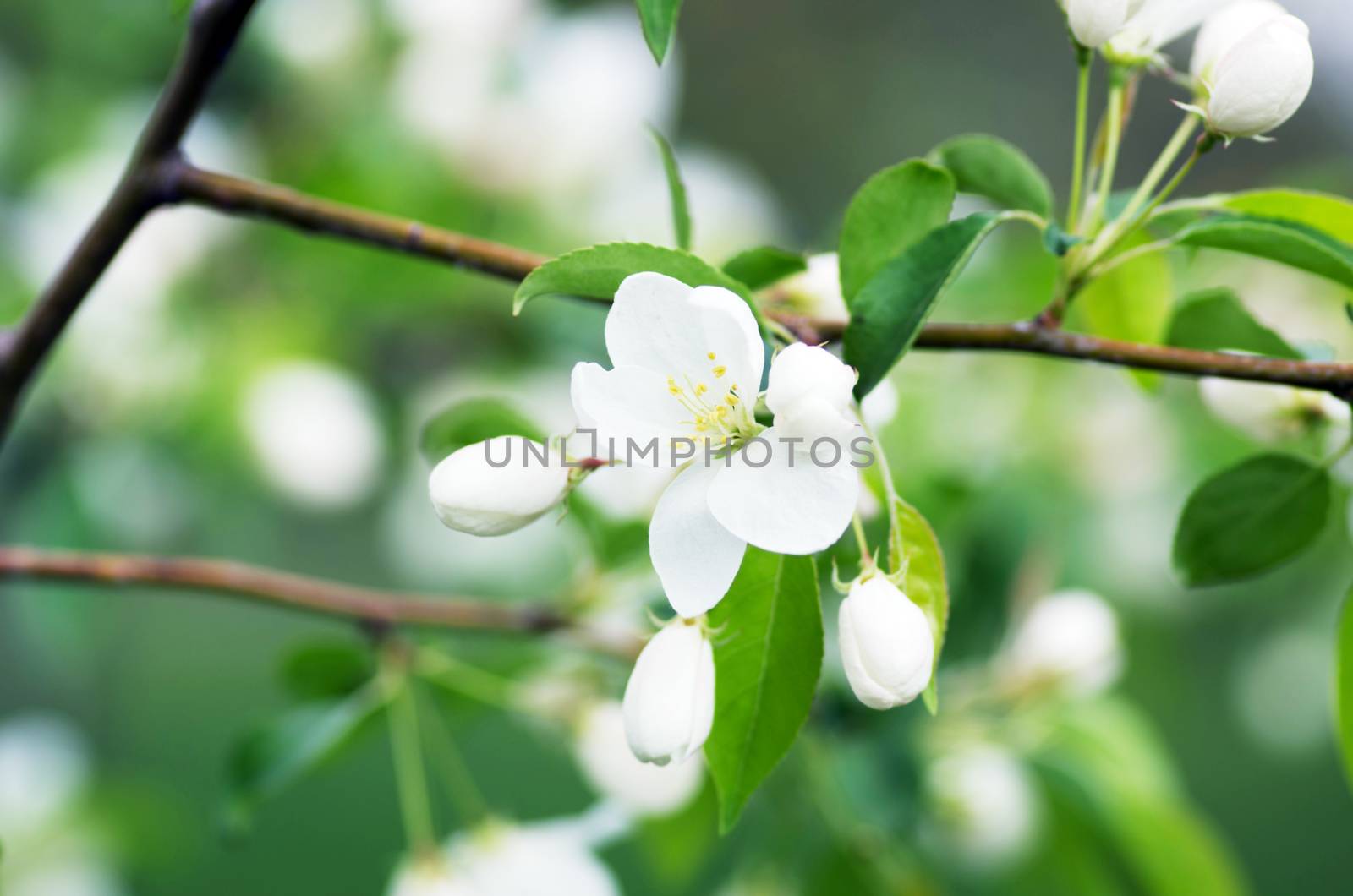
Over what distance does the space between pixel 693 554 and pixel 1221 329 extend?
0.23 meters

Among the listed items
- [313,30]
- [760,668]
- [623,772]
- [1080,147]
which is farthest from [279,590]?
[313,30]

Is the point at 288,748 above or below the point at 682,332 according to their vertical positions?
below

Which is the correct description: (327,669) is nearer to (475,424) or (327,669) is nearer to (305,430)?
(475,424)

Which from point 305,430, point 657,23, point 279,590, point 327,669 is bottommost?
point 305,430

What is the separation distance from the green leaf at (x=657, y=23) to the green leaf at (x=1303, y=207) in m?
0.22

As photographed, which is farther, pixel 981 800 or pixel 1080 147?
pixel 981 800

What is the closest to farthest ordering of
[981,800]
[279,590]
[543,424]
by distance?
[279,590]
[981,800]
[543,424]

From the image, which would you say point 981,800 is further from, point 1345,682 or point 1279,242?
point 1279,242

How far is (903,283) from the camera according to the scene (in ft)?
1.26

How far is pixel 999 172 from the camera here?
47 cm

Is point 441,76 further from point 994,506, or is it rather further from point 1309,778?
point 1309,778

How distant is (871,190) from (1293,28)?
145 mm

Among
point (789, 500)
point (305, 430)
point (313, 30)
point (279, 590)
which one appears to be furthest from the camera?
point (313, 30)

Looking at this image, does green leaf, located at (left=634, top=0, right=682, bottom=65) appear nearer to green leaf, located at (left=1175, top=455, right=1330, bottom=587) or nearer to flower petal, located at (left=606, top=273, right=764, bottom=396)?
flower petal, located at (left=606, top=273, right=764, bottom=396)
